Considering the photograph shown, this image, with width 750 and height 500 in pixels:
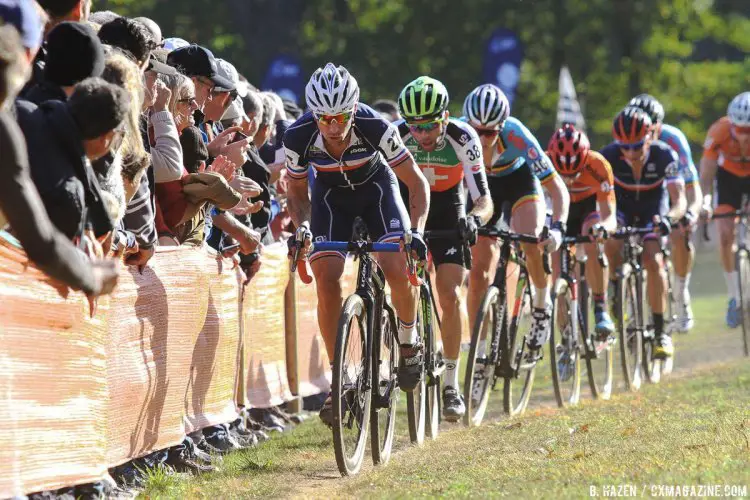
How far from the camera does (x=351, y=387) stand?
25.9ft

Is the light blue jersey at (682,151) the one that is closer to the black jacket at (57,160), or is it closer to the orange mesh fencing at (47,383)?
the orange mesh fencing at (47,383)

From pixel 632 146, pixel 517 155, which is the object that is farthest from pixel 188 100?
pixel 632 146

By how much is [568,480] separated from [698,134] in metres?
38.9

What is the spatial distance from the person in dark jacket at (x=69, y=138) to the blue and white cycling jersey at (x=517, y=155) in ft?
20.1

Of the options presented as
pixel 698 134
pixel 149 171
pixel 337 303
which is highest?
pixel 698 134

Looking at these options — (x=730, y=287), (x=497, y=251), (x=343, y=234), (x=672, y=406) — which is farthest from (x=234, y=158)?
(x=730, y=287)

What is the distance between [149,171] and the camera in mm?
7656

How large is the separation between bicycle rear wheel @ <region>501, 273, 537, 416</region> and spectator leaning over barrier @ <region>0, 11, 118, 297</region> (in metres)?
6.27

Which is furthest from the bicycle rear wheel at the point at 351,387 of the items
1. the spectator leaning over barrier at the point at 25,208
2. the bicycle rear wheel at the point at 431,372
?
the spectator leaning over barrier at the point at 25,208

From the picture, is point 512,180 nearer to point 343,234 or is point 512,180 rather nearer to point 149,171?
point 343,234

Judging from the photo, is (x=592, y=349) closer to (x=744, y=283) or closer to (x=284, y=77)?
(x=744, y=283)

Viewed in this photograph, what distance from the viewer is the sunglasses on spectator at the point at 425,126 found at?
966cm

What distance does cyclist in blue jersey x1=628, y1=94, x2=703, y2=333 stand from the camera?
14.2 m

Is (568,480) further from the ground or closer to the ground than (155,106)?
closer to the ground
